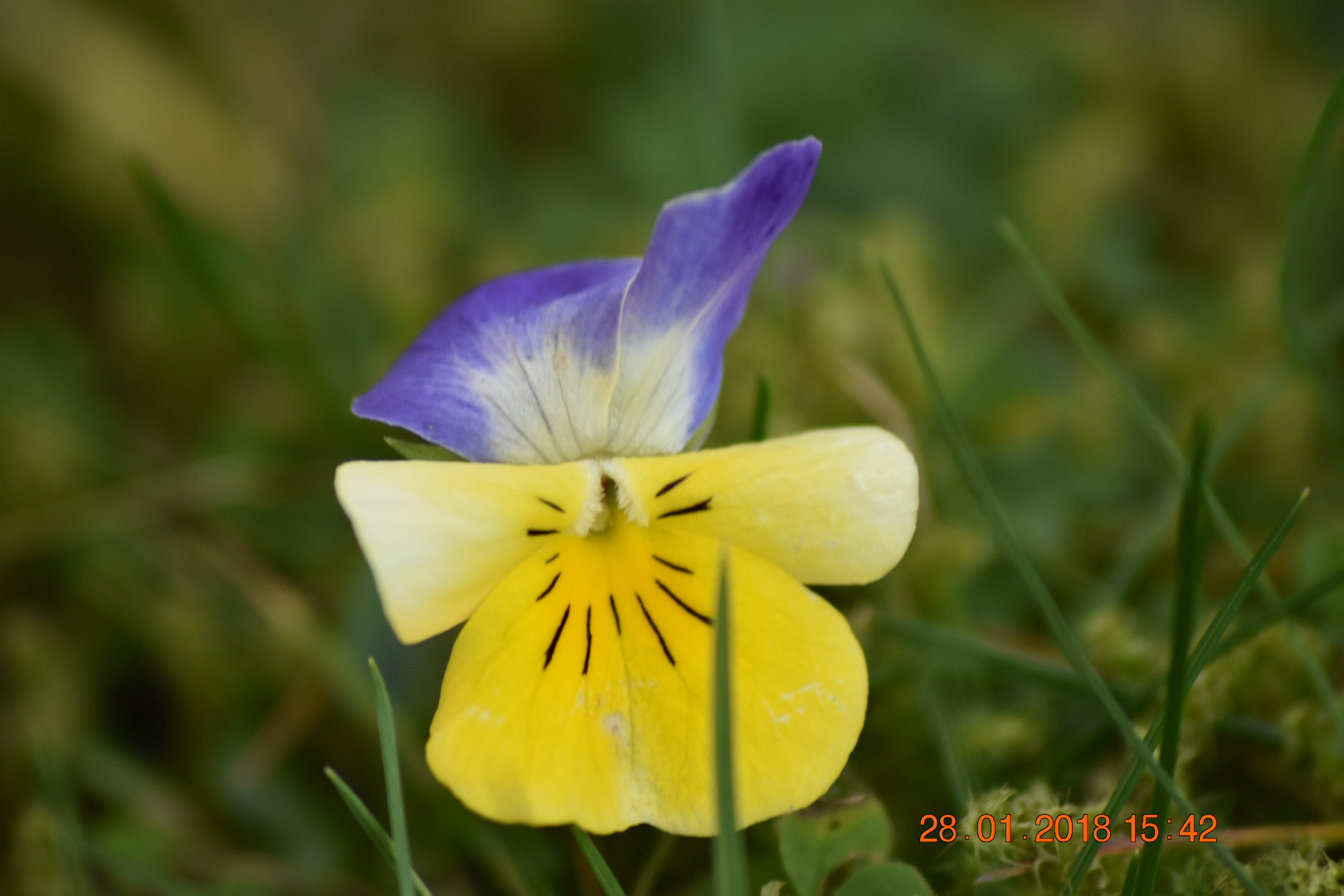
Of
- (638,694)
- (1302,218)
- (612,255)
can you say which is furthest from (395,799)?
(612,255)

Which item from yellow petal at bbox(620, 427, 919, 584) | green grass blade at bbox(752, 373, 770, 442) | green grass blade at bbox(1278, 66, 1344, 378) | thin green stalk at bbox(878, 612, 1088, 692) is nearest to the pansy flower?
yellow petal at bbox(620, 427, 919, 584)

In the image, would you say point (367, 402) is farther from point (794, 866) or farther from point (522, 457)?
point (794, 866)

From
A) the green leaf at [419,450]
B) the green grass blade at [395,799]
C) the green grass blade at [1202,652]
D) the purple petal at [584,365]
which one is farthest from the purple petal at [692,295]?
the green grass blade at [1202,652]

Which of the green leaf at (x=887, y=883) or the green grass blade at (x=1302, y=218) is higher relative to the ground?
the green grass blade at (x=1302, y=218)

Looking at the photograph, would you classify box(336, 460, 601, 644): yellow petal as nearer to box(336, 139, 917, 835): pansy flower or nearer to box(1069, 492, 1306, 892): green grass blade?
box(336, 139, 917, 835): pansy flower

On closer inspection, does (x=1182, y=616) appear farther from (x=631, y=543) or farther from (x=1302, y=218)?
(x=1302, y=218)
